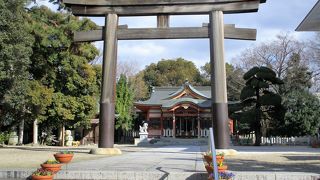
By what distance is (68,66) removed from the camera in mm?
32062

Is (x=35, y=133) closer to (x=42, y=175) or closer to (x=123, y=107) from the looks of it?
(x=123, y=107)

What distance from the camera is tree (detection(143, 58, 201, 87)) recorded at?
226ft

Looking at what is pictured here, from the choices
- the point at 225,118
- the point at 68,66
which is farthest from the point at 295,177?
the point at 68,66

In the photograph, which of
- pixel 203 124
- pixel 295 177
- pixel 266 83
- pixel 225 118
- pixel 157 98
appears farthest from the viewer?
pixel 157 98

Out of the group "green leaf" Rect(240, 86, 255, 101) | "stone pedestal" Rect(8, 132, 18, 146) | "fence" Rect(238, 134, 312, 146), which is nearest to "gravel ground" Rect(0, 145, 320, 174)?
"green leaf" Rect(240, 86, 255, 101)

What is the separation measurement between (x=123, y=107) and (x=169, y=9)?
1038 inches

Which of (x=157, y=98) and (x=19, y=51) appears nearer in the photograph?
(x=19, y=51)

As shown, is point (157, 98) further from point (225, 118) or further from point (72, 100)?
point (225, 118)

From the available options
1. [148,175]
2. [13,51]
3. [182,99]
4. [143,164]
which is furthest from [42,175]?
[182,99]

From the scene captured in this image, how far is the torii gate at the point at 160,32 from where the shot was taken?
18.4m

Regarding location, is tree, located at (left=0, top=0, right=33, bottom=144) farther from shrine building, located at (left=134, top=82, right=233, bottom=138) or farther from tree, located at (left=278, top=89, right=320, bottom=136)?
tree, located at (left=278, top=89, right=320, bottom=136)

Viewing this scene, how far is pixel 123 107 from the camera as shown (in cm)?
4475

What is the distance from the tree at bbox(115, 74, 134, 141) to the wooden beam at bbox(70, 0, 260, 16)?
24.6m

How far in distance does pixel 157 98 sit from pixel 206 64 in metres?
26.1
